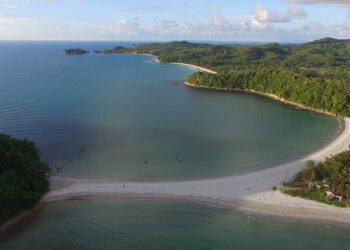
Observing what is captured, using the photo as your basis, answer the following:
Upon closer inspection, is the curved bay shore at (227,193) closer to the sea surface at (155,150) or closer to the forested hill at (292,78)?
the sea surface at (155,150)

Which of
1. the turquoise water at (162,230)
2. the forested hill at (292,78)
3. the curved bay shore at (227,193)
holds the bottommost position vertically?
the turquoise water at (162,230)

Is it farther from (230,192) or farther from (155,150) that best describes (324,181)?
(155,150)

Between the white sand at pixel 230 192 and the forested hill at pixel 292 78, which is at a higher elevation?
the forested hill at pixel 292 78

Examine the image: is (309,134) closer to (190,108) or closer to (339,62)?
(190,108)

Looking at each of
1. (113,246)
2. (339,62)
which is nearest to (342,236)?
(113,246)

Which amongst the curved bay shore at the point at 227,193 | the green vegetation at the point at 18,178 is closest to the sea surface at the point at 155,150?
the curved bay shore at the point at 227,193

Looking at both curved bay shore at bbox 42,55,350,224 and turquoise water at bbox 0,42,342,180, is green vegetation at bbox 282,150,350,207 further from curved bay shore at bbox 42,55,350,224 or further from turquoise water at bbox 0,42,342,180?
turquoise water at bbox 0,42,342,180

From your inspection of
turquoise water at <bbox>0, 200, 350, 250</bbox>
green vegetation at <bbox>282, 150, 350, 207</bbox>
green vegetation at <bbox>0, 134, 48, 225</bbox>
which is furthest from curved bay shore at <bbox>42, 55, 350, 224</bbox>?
green vegetation at <bbox>0, 134, 48, 225</bbox>
